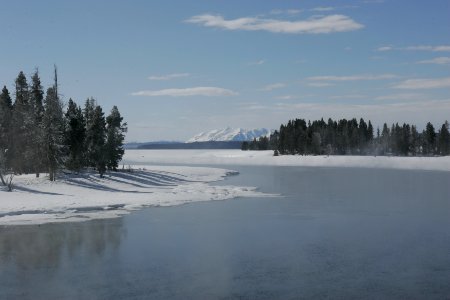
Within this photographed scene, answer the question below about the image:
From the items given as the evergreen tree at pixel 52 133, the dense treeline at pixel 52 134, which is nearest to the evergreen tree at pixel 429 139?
the dense treeline at pixel 52 134

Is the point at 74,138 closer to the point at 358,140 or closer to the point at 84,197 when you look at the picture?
the point at 84,197

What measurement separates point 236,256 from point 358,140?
158 m

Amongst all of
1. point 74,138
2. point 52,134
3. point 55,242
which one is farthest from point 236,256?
point 74,138

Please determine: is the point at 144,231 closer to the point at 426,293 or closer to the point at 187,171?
the point at 426,293

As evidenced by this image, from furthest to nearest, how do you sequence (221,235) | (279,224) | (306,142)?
(306,142), (279,224), (221,235)

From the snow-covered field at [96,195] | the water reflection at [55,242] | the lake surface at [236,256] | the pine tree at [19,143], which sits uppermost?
the pine tree at [19,143]

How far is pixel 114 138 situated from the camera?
2862 inches

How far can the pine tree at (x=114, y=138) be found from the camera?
69.0 meters

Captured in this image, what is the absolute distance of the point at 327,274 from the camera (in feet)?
58.3

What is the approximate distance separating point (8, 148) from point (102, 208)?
31.0m

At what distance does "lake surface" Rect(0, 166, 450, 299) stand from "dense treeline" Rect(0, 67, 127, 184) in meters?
22.9

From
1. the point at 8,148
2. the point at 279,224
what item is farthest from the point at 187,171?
the point at 279,224

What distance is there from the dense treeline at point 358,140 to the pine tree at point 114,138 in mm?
94486

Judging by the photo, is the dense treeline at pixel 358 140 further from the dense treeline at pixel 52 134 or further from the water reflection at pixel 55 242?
the water reflection at pixel 55 242
